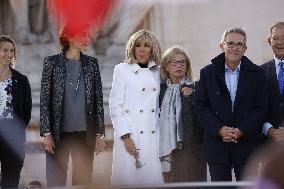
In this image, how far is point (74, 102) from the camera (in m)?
3.82

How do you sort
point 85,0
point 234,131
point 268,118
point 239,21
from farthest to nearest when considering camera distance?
point 239,21 → point 268,118 → point 234,131 → point 85,0

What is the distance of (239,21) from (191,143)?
11.0 feet

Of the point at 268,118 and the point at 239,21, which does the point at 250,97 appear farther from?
the point at 239,21

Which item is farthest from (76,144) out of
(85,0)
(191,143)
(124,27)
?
(124,27)

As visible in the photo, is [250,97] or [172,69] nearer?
[250,97]

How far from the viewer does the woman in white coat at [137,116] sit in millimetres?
3910

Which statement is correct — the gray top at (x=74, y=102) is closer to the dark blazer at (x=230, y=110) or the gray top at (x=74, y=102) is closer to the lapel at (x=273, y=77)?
the dark blazer at (x=230, y=110)

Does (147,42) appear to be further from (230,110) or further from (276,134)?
(276,134)

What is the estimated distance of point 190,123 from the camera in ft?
13.1

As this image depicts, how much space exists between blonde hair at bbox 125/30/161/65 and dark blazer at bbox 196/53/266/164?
336mm

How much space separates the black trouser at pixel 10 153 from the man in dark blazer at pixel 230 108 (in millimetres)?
1103

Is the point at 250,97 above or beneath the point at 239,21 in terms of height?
beneath

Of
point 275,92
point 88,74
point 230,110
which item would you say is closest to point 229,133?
point 230,110

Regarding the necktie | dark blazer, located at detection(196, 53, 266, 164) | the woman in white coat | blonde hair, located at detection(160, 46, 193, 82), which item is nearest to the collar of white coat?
the woman in white coat
